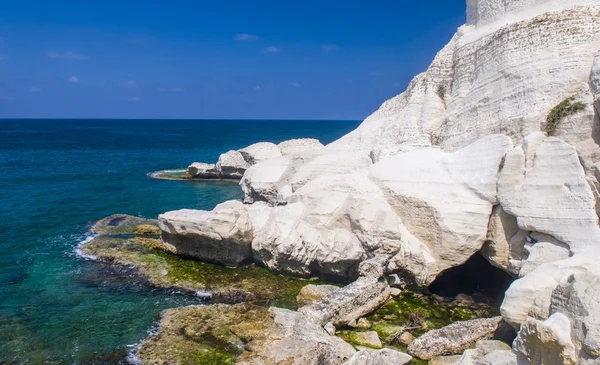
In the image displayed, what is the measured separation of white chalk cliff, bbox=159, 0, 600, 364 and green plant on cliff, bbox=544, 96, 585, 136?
37mm

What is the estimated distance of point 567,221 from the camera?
11.6 m

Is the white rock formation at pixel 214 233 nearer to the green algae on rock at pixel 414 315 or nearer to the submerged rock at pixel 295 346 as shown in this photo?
the submerged rock at pixel 295 346

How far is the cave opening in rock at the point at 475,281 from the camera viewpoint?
14.4m

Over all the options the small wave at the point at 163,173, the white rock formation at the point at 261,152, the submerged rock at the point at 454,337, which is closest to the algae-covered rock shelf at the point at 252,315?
the submerged rock at the point at 454,337

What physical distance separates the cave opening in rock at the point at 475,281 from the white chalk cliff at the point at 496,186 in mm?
1021

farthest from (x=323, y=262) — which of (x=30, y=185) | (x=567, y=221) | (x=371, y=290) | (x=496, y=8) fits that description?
(x=30, y=185)

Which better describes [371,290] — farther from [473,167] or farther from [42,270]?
[42,270]

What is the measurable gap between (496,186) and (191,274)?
411 inches

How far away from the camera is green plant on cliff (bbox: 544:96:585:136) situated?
13078 millimetres

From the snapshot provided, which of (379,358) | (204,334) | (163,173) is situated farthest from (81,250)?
(163,173)

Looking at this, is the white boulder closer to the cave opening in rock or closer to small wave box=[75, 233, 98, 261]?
the cave opening in rock

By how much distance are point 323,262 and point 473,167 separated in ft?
18.7

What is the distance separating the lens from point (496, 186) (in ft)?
44.3

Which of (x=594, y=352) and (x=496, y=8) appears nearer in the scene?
(x=594, y=352)
